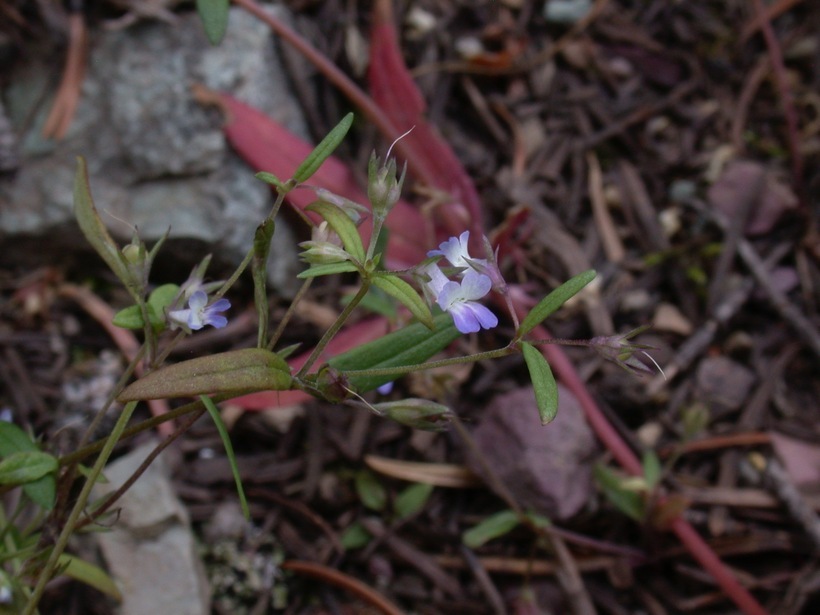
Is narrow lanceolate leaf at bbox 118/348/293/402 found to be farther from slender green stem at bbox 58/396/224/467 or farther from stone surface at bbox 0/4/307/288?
stone surface at bbox 0/4/307/288

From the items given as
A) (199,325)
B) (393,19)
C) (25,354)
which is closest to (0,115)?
(25,354)

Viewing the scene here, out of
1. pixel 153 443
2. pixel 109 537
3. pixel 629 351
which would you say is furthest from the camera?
pixel 153 443

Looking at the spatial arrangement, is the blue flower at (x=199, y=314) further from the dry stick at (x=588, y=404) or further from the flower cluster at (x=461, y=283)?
the dry stick at (x=588, y=404)

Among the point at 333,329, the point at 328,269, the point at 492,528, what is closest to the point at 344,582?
the point at 492,528

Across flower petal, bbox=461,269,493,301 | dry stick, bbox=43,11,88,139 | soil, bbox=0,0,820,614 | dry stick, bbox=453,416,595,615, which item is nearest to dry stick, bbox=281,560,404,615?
soil, bbox=0,0,820,614

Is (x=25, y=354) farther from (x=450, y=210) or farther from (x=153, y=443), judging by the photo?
(x=450, y=210)

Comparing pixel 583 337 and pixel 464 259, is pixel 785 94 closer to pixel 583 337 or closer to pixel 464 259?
pixel 583 337
